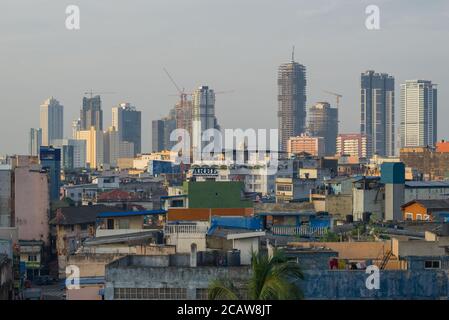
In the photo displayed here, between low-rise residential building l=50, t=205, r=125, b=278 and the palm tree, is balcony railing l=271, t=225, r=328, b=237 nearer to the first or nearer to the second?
low-rise residential building l=50, t=205, r=125, b=278

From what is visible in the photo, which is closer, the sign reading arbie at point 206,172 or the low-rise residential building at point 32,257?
the low-rise residential building at point 32,257

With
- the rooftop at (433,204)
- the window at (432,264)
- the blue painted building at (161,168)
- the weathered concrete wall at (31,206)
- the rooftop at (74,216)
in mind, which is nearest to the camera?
the window at (432,264)

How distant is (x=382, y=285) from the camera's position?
16109 mm

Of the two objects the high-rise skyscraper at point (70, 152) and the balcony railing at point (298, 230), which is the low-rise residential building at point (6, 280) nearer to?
the balcony railing at point (298, 230)

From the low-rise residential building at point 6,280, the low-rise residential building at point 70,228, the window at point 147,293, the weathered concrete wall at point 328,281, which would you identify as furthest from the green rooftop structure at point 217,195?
the weathered concrete wall at point 328,281

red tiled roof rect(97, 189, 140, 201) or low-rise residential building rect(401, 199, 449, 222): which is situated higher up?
low-rise residential building rect(401, 199, 449, 222)

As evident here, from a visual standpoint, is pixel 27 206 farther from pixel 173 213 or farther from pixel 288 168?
pixel 288 168

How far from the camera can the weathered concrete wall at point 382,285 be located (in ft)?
52.3

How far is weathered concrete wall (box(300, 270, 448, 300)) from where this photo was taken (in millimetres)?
15930

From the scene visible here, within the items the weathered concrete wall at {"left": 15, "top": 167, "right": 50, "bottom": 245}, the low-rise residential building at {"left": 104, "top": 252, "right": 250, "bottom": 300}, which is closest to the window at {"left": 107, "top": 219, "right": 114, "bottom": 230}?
the weathered concrete wall at {"left": 15, "top": 167, "right": 50, "bottom": 245}

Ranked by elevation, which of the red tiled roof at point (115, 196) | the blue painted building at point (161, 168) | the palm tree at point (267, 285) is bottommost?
the red tiled roof at point (115, 196)

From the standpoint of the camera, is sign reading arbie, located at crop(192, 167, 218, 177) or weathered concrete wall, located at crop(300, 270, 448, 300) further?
sign reading arbie, located at crop(192, 167, 218, 177)

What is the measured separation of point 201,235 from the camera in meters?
23.8
